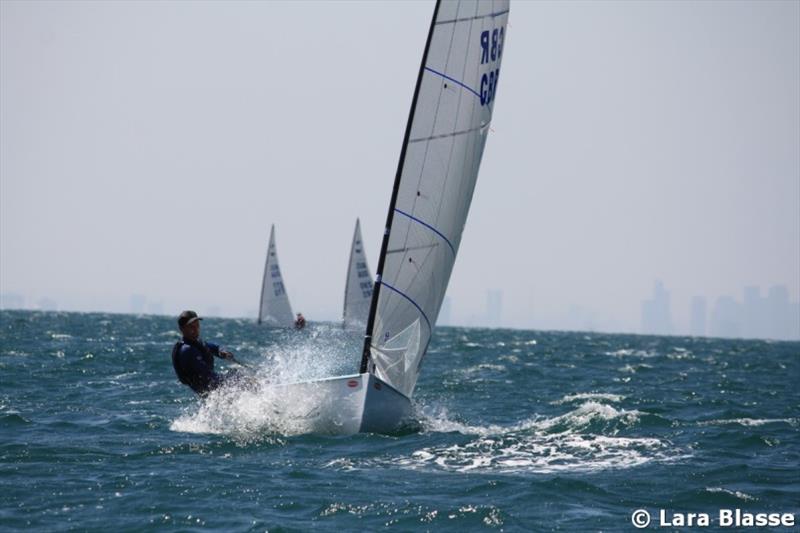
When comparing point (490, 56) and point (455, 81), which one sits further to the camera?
point (490, 56)

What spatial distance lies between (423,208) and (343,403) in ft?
9.81

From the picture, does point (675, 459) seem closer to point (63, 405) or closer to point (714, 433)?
point (714, 433)

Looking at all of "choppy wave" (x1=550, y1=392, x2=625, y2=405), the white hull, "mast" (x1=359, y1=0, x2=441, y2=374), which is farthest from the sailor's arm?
"choppy wave" (x1=550, y1=392, x2=625, y2=405)

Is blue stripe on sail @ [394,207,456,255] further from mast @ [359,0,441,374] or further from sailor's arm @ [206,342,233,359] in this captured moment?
sailor's arm @ [206,342,233,359]

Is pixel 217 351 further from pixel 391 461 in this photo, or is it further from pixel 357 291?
pixel 357 291

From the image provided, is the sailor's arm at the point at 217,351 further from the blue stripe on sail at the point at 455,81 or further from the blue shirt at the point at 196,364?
the blue stripe on sail at the point at 455,81

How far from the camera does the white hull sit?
14.7 metres

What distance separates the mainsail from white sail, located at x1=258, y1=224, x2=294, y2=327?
43.9m

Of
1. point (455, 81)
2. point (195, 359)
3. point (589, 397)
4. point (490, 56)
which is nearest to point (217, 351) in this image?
point (195, 359)

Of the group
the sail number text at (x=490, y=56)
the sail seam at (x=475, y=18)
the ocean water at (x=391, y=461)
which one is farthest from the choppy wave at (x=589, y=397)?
the sail seam at (x=475, y=18)

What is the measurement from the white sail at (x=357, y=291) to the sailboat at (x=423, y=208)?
1415 inches

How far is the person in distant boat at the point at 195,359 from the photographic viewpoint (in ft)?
49.2

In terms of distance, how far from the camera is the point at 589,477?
12297 millimetres

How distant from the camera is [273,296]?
5934cm
